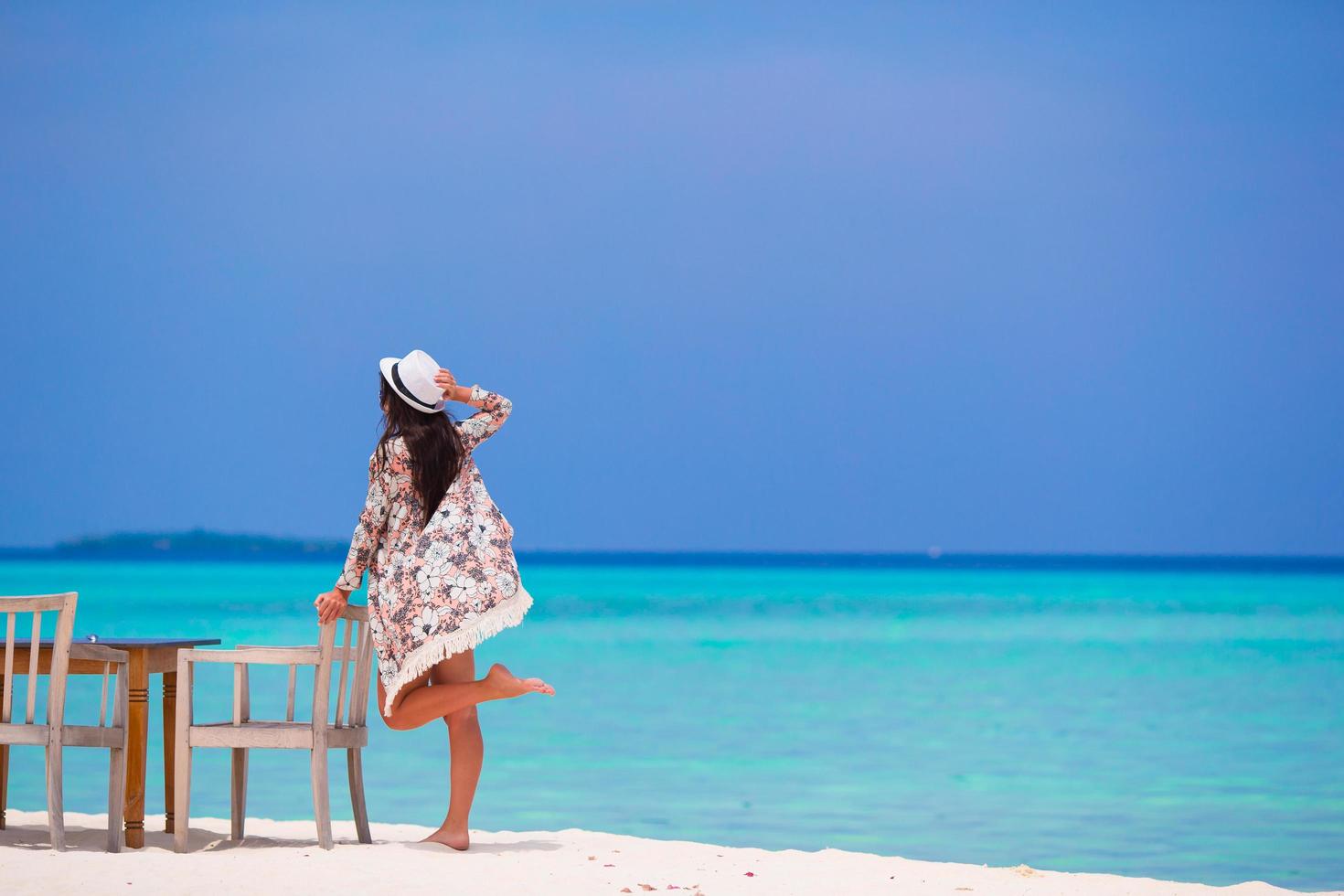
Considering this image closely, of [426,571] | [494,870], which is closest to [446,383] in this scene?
[426,571]

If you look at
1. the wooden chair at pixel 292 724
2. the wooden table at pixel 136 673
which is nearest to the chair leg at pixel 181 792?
the wooden chair at pixel 292 724

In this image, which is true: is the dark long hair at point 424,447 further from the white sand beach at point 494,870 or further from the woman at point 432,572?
the white sand beach at point 494,870

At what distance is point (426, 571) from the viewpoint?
13.0 feet

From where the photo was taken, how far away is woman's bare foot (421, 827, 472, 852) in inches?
160

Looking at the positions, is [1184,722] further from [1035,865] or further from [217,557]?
[217,557]

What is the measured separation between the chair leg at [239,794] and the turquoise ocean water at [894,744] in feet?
4.99

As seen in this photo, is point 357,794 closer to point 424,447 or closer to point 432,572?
point 432,572

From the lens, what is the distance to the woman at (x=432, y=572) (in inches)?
155

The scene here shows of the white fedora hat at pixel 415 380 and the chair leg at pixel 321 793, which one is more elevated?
the white fedora hat at pixel 415 380

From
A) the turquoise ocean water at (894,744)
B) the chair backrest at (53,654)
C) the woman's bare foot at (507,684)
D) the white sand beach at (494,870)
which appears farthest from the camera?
the turquoise ocean water at (894,744)

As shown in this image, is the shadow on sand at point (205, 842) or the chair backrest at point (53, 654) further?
the shadow on sand at point (205, 842)

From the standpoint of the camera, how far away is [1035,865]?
5.13 m

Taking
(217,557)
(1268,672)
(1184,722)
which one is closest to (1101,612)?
(1268,672)

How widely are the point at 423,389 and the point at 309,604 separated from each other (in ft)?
58.8
